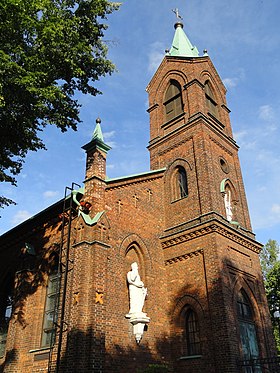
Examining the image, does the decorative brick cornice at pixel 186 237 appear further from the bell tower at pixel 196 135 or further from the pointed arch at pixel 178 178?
the pointed arch at pixel 178 178

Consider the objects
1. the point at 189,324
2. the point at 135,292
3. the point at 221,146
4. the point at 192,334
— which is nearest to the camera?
the point at 135,292

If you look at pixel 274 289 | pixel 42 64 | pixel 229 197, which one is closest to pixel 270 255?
pixel 274 289

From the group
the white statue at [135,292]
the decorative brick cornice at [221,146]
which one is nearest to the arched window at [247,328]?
the white statue at [135,292]

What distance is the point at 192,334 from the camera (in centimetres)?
1327

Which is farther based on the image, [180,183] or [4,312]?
[180,183]

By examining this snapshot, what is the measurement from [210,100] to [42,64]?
440 inches

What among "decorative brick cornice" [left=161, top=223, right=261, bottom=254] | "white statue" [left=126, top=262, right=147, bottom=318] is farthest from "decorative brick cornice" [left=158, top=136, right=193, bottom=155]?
"white statue" [left=126, top=262, right=147, bottom=318]

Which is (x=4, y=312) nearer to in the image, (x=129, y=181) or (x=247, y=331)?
(x=129, y=181)

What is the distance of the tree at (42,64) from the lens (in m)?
9.74

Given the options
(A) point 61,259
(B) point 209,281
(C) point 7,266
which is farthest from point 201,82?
(C) point 7,266

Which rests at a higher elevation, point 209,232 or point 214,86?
point 214,86

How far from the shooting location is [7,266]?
52.8 ft

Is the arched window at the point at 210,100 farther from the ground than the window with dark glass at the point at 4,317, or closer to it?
farther from the ground

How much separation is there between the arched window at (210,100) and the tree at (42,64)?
8.14 m
